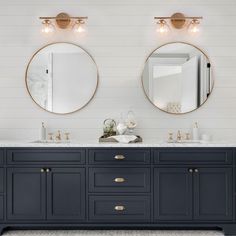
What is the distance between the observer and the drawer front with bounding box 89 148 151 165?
3479 millimetres

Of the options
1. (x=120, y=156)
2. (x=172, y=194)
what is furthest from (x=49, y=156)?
(x=172, y=194)

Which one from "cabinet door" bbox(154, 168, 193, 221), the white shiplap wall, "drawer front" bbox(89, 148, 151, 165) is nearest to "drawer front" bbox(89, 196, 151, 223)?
"cabinet door" bbox(154, 168, 193, 221)

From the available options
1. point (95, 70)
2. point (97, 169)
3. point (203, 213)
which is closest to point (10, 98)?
point (95, 70)

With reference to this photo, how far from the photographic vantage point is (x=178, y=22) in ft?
13.1

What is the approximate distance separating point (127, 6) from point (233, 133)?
6.45 ft

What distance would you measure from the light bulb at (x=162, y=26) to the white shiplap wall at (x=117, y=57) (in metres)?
0.06

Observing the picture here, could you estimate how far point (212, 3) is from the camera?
13.3ft

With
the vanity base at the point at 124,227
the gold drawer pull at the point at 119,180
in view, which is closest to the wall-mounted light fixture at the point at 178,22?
the gold drawer pull at the point at 119,180

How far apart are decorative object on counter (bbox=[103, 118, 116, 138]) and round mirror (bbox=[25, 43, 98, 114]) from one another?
339 mm

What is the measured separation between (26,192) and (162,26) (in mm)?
2398

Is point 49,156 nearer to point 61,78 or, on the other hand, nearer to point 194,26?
point 61,78

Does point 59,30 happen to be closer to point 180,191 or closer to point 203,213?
point 180,191

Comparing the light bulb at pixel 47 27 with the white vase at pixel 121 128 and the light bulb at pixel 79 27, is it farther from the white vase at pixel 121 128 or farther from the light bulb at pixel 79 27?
the white vase at pixel 121 128

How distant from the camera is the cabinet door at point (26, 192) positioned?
11.4ft
